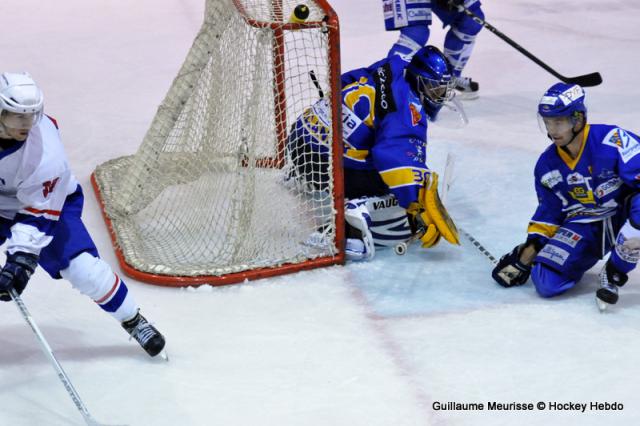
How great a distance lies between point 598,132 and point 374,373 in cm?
103

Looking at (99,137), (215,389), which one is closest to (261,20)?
(215,389)

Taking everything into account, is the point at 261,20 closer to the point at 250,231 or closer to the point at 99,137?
the point at 250,231

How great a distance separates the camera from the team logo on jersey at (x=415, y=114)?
3434 millimetres

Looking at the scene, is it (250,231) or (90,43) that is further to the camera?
(90,43)

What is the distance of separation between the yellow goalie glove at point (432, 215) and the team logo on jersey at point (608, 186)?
51 cm

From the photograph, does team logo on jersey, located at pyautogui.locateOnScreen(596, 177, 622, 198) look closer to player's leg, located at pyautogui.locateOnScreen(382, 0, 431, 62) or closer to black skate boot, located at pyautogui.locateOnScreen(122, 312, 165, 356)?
black skate boot, located at pyautogui.locateOnScreen(122, 312, 165, 356)

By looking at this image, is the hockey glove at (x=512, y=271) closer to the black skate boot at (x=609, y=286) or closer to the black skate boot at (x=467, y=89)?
the black skate boot at (x=609, y=286)

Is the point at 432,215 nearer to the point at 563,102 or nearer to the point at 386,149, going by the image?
the point at 386,149

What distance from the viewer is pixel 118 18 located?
20.9ft

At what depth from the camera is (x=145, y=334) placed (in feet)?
9.21

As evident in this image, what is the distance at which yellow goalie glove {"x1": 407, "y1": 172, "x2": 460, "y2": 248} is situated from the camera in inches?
131

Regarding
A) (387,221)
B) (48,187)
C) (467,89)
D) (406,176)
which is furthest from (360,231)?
(467,89)

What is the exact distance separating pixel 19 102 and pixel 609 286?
180 centimetres

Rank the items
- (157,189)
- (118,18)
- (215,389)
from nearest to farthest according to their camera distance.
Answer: (215,389) → (157,189) → (118,18)
